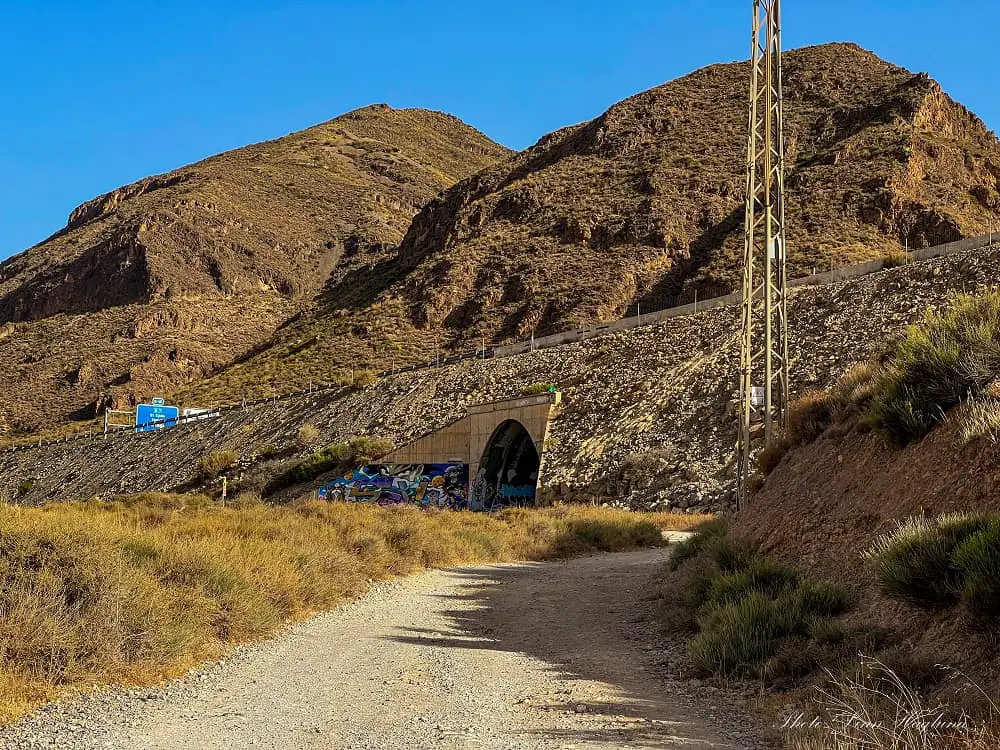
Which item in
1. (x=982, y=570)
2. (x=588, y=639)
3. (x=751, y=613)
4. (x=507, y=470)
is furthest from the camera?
(x=507, y=470)

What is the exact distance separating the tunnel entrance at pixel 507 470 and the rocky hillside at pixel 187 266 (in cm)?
5393

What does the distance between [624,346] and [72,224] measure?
423ft

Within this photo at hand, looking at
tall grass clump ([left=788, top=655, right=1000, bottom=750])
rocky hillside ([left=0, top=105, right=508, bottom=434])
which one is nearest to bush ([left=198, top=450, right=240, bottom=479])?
rocky hillside ([left=0, top=105, right=508, bottom=434])

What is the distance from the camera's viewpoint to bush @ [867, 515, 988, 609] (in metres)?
7.36

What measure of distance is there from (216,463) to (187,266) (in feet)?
208

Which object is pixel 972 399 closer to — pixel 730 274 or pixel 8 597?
pixel 8 597

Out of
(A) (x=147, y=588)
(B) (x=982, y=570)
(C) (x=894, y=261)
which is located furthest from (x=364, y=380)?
(B) (x=982, y=570)

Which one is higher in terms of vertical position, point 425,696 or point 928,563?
point 928,563

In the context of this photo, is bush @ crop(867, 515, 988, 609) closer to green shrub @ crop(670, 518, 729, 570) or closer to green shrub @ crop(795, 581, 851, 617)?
green shrub @ crop(795, 581, 851, 617)

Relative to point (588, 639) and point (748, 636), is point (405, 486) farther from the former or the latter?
point (748, 636)

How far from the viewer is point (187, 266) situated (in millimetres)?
111625

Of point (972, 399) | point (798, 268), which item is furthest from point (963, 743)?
point (798, 268)

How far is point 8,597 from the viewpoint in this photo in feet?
25.5

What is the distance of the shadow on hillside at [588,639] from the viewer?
6.82 meters
